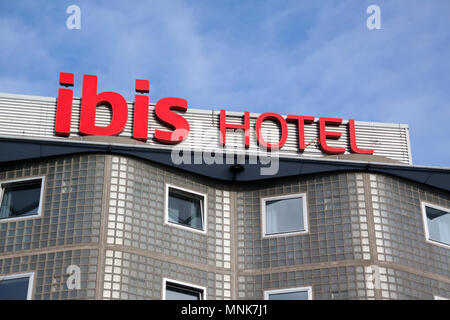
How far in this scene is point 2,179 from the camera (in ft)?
92.5

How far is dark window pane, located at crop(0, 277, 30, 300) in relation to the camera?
25.6m

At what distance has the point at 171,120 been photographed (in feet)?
104

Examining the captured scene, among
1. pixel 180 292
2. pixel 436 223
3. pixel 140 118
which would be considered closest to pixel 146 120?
pixel 140 118

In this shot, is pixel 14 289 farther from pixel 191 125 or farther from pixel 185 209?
pixel 191 125

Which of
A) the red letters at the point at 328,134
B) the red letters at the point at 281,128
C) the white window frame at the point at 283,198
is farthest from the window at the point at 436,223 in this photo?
the red letters at the point at 281,128

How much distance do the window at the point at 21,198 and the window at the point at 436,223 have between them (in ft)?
41.2

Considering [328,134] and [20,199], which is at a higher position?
[328,134]

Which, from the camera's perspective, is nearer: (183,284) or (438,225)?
(183,284)

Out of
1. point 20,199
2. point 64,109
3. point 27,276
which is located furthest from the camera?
point 64,109

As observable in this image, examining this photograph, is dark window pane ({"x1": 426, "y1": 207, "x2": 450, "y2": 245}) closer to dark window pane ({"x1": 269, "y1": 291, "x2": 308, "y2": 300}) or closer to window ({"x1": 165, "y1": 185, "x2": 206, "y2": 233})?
dark window pane ({"x1": 269, "y1": 291, "x2": 308, "y2": 300})

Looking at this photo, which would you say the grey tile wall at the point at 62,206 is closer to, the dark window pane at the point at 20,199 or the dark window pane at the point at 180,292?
the dark window pane at the point at 20,199

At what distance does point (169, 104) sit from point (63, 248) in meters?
8.07

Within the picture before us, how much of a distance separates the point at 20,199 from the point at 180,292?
5.97m

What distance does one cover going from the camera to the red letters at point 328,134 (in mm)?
32094
